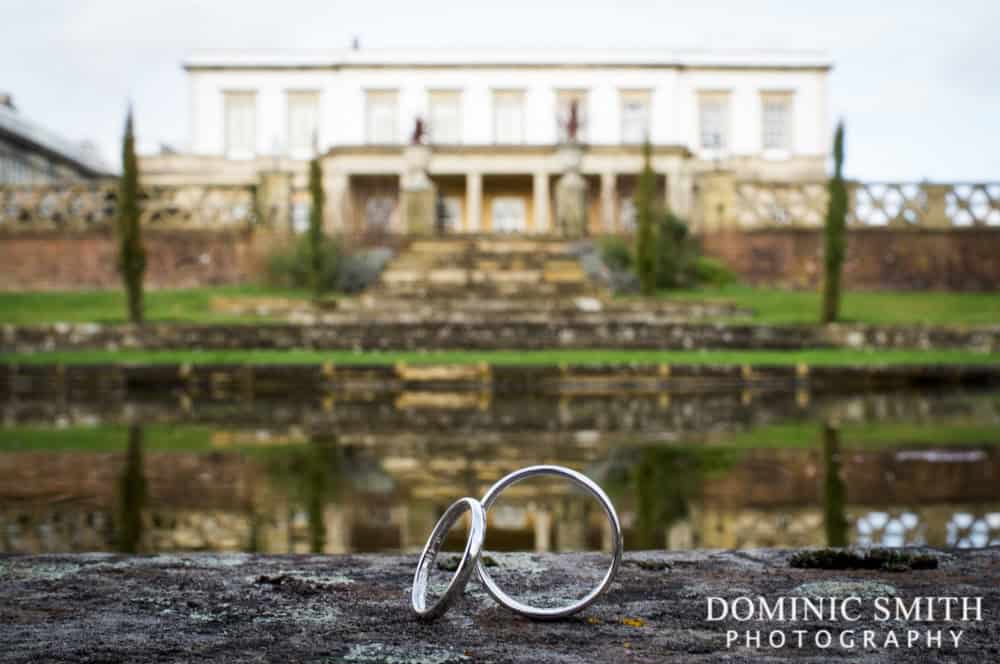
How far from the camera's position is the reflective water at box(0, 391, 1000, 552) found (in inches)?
191

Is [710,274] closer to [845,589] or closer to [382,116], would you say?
[382,116]

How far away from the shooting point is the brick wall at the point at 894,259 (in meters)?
26.3

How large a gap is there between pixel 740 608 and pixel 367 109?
143 ft

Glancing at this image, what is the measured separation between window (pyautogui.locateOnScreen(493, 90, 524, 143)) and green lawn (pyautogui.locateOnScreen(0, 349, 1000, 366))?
97.5 ft

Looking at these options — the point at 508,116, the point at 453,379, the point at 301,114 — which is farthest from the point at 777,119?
the point at 453,379

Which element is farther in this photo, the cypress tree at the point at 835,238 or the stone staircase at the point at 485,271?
the stone staircase at the point at 485,271

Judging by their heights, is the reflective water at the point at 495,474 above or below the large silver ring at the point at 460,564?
below

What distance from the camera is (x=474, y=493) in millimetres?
6016

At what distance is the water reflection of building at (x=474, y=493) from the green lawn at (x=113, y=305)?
11.5m

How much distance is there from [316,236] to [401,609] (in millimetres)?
19638

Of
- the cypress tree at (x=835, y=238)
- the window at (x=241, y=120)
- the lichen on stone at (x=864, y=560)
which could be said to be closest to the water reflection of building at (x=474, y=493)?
the lichen on stone at (x=864, y=560)

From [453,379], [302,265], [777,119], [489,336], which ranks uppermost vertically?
[777,119]

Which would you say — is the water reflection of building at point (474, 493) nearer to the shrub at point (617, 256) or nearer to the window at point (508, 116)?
the shrub at point (617, 256)

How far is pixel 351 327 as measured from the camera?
56.4ft
